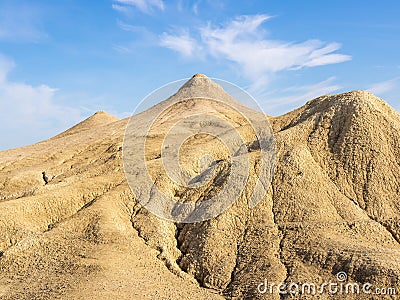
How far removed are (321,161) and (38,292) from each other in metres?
19.9

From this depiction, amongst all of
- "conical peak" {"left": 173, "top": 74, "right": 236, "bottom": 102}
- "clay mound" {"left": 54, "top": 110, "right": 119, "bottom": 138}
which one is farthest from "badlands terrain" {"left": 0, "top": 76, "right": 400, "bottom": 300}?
"clay mound" {"left": 54, "top": 110, "right": 119, "bottom": 138}

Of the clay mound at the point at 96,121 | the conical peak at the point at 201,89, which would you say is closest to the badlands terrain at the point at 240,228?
the conical peak at the point at 201,89

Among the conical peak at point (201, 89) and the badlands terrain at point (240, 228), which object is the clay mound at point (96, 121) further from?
the badlands terrain at point (240, 228)

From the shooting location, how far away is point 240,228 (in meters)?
24.9

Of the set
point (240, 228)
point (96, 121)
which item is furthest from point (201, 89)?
point (240, 228)

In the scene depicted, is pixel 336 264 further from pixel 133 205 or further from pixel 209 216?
pixel 133 205

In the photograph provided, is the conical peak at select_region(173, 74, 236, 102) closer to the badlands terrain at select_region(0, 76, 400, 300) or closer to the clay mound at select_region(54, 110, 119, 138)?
the clay mound at select_region(54, 110, 119, 138)

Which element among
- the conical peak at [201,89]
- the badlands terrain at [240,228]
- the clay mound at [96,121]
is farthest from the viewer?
the clay mound at [96,121]

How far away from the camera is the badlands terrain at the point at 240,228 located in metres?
20.9

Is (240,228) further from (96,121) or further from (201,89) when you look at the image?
(96,121)

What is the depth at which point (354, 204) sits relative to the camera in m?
25.8

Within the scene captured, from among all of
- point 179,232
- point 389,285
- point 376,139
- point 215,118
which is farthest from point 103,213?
point 215,118

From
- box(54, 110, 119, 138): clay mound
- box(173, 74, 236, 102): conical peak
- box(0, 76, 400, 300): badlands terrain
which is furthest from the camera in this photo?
box(54, 110, 119, 138): clay mound

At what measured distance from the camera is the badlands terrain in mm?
20922
